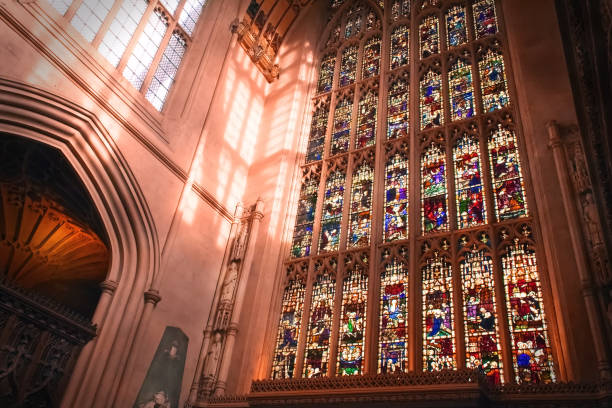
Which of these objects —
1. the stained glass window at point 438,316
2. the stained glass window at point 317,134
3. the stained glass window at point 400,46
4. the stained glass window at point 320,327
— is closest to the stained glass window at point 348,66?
the stained glass window at point 317,134

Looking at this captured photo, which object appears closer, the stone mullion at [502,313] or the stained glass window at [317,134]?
the stone mullion at [502,313]

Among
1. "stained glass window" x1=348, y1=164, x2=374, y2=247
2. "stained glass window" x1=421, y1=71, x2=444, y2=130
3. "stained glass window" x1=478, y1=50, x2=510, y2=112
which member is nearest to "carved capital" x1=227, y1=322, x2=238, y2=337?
"stained glass window" x1=348, y1=164, x2=374, y2=247

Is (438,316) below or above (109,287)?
above

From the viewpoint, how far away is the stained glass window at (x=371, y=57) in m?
13.9

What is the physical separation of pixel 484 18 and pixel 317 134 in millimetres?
4830

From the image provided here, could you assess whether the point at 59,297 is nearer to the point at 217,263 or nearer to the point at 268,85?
the point at 217,263

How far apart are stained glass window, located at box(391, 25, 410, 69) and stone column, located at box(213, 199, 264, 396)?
16.4 feet

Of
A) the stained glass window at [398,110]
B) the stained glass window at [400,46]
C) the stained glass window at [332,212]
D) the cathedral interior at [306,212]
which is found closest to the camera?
the cathedral interior at [306,212]

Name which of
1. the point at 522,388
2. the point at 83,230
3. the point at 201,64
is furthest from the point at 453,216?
the point at 83,230

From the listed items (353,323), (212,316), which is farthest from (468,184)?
(212,316)

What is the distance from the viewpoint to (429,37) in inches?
527

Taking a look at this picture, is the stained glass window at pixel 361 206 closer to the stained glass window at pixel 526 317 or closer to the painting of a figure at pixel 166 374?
the stained glass window at pixel 526 317

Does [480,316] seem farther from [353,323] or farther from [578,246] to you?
[353,323]

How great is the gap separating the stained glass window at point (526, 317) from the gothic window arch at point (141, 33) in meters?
7.69
